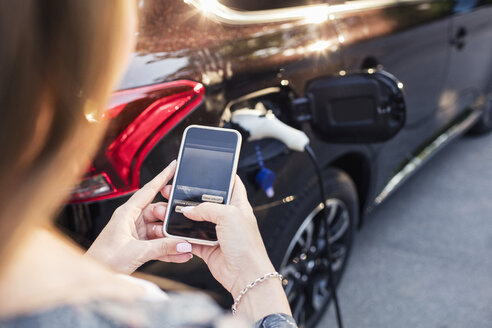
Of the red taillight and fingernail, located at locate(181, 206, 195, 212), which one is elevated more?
the red taillight

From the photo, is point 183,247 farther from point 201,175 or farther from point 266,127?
point 266,127

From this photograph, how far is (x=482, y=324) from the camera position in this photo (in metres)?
2.35

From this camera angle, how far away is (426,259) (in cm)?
282

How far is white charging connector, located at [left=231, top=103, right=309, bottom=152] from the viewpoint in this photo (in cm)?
145

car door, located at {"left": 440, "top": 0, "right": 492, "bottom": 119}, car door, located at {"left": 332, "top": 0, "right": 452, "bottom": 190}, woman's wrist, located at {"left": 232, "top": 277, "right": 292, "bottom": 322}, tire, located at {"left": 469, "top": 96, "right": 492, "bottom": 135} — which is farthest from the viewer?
tire, located at {"left": 469, "top": 96, "right": 492, "bottom": 135}

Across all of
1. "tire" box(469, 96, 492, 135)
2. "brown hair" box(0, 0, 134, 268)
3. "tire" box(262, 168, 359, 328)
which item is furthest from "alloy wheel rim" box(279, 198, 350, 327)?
"tire" box(469, 96, 492, 135)

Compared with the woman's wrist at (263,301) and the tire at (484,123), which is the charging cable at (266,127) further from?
the tire at (484,123)

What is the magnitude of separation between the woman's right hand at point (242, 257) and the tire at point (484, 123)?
3695mm

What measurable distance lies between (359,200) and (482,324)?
2.68 ft

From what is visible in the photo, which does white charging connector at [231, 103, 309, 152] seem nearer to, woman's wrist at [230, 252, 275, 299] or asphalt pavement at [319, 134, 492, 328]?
woman's wrist at [230, 252, 275, 299]

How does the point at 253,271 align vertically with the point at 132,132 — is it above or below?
below

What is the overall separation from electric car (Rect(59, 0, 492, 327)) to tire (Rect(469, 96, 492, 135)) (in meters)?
1.65

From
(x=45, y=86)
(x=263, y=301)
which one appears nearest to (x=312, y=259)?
(x=263, y=301)

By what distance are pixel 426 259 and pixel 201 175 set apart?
79.9 inches
